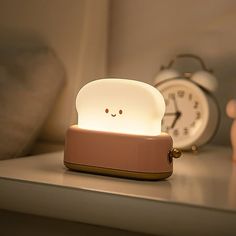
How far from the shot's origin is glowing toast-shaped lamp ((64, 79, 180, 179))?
2.24 ft

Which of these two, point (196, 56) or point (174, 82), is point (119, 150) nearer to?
point (174, 82)

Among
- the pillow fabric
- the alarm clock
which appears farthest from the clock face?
the pillow fabric

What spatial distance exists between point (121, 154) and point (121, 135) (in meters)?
0.03

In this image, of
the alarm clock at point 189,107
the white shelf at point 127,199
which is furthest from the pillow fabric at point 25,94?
the alarm clock at point 189,107

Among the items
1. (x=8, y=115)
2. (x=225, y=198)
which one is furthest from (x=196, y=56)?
(x=225, y=198)

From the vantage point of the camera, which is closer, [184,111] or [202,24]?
[184,111]

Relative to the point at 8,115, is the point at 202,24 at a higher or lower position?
higher

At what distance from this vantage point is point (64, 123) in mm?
1052

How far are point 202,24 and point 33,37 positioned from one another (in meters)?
0.44

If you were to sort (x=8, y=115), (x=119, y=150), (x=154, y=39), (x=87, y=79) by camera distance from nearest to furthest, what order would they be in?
(x=119, y=150) < (x=8, y=115) < (x=87, y=79) < (x=154, y=39)

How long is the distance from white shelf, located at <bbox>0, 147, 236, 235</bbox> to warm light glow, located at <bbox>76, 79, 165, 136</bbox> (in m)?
0.08

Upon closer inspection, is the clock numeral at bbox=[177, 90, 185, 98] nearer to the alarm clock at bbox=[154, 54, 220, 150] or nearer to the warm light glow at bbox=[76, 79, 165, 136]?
the alarm clock at bbox=[154, 54, 220, 150]

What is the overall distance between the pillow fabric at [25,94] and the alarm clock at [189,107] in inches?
10.0

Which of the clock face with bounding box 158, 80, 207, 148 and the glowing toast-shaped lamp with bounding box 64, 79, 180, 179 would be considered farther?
the clock face with bounding box 158, 80, 207, 148
